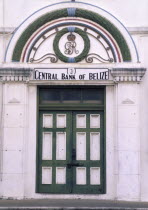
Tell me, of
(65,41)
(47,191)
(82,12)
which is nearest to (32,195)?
(47,191)

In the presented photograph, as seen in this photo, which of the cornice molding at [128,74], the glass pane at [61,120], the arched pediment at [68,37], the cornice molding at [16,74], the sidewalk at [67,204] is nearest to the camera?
the sidewalk at [67,204]

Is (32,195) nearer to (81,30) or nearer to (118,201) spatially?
(118,201)

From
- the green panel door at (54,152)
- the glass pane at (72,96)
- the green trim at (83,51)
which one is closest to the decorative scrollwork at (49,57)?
the green trim at (83,51)

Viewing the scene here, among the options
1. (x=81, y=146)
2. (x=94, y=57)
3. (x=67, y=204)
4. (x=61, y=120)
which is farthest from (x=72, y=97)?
(x=67, y=204)

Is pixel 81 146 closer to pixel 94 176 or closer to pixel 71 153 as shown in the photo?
pixel 71 153

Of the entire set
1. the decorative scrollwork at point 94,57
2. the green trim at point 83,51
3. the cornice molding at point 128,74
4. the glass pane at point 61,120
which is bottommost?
the glass pane at point 61,120

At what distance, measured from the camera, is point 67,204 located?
12.2 m

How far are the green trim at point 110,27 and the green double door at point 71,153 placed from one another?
5.60 feet

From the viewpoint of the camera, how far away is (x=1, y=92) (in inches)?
520

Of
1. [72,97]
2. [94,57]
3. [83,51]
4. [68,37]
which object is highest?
[68,37]

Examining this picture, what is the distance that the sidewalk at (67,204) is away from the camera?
1177 centimetres

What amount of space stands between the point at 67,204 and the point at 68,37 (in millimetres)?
4318

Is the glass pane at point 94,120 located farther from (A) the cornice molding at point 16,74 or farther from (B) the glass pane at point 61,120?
(A) the cornice molding at point 16,74

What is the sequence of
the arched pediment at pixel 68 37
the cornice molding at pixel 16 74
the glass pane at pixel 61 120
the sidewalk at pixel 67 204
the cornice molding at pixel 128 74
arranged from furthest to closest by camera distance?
1. the glass pane at pixel 61 120
2. the arched pediment at pixel 68 37
3. the cornice molding at pixel 16 74
4. the cornice molding at pixel 128 74
5. the sidewalk at pixel 67 204
